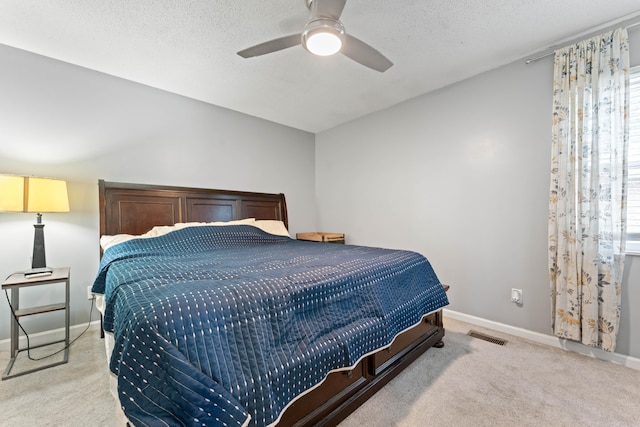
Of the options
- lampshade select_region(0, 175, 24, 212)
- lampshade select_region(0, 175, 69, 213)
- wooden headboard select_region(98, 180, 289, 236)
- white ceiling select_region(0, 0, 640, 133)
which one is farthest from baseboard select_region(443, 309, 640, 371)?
lampshade select_region(0, 175, 24, 212)

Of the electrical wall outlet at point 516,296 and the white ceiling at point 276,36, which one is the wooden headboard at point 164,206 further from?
the electrical wall outlet at point 516,296

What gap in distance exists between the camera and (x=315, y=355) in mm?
1267

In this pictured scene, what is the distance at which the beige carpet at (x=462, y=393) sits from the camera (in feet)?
4.86

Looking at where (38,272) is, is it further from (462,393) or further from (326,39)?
(462,393)

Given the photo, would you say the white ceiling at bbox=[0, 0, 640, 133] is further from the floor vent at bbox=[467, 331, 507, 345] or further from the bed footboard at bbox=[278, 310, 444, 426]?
the floor vent at bbox=[467, 331, 507, 345]

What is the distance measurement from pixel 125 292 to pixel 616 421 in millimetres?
2552

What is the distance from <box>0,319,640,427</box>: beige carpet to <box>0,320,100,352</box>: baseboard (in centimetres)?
14

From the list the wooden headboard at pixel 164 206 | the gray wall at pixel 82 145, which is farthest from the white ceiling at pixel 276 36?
the wooden headboard at pixel 164 206

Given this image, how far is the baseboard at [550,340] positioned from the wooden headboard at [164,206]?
2.70m

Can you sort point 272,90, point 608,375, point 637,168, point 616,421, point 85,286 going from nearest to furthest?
point 616,421 → point 608,375 → point 637,168 → point 85,286 → point 272,90

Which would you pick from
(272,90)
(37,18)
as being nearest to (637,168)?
(272,90)

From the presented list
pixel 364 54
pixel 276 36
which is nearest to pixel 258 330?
pixel 364 54

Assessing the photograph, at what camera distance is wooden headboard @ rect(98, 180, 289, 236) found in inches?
105

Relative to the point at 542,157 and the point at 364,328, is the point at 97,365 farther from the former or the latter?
the point at 542,157
